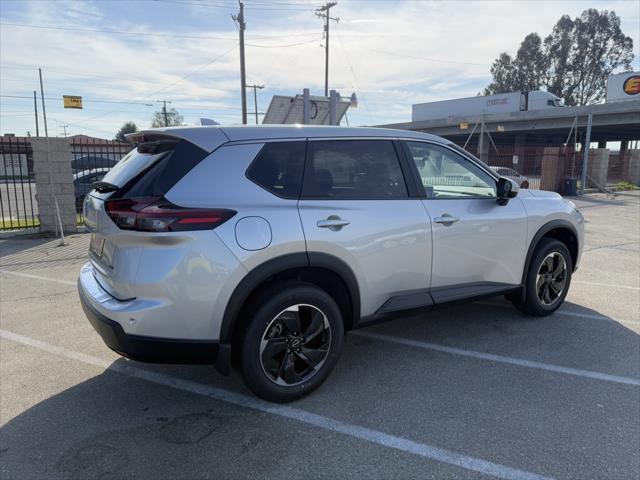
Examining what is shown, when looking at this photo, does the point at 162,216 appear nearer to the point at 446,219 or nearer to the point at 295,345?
the point at 295,345

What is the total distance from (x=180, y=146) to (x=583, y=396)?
3191mm

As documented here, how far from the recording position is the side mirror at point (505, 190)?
4.29 meters

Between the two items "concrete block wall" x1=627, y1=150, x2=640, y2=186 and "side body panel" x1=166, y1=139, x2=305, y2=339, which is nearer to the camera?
"side body panel" x1=166, y1=139, x2=305, y2=339

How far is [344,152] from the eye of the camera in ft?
11.9

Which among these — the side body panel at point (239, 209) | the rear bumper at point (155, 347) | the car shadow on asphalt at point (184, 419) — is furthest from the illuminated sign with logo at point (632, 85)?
the rear bumper at point (155, 347)

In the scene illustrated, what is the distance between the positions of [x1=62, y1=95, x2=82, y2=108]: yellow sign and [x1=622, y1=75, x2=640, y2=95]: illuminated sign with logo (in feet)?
133

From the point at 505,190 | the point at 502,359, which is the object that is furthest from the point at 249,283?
the point at 505,190

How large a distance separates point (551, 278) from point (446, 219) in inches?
68.7

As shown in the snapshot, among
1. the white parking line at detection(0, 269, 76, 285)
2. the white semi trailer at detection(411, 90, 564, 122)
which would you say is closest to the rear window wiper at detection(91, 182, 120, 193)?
the white parking line at detection(0, 269, 76, 285)

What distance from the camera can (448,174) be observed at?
430 centimetres

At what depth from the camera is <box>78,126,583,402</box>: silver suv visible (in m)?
2.87

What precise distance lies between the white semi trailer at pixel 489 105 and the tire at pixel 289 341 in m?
47.9

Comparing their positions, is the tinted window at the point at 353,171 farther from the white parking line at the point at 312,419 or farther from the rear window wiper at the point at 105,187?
the white parking line at the point at 312,419

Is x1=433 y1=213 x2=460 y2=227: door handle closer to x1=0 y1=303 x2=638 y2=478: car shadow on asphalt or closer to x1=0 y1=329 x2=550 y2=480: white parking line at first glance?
x1=0 y1=303 x2=638 y2=478: car shadow on asphalt
